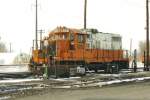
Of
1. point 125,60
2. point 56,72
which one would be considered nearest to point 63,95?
point 56,72

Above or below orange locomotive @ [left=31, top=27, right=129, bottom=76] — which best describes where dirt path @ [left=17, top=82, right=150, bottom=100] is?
below

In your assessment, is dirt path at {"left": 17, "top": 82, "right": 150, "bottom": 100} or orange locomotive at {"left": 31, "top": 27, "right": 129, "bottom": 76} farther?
orange locomotive at {"left": 31, "top": 27, "right": 129, "bottom": 76}

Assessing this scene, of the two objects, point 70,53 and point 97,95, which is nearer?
point 97,95

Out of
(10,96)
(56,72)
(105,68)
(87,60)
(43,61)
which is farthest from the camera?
(105,68)

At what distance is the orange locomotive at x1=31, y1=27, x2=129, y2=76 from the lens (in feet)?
101

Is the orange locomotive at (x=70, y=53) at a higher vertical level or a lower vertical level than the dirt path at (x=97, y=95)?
higher

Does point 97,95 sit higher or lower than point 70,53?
lower

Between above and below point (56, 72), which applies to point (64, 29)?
above

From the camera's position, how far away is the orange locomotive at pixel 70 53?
3091 centimetres

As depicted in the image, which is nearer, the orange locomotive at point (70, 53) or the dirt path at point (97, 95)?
the dirt path at point (97, 95)

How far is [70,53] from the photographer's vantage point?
1273 inches

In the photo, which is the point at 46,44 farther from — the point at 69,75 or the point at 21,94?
→ the point at 21,94

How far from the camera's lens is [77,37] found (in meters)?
33.0

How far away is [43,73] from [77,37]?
15.7 ft
